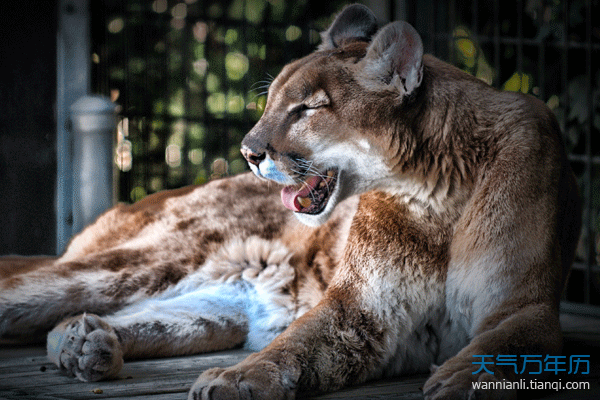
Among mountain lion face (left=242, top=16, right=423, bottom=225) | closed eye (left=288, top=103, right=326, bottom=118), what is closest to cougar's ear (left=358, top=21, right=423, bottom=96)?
mountain lion face (left=242, top=16, right=423, bottom=225)

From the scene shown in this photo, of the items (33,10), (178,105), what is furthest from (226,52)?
(33,10)

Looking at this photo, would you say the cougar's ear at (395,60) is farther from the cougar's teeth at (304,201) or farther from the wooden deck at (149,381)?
the wooden deck at (149,381)

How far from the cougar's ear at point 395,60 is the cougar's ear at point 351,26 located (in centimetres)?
48

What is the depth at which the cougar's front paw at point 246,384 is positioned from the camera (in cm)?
233

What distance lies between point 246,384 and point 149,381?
0.60 meters

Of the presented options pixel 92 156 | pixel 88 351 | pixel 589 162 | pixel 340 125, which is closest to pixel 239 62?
pixel 92 156

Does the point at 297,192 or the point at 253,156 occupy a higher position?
the point at 253,156

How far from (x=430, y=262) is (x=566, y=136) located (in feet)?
8.71

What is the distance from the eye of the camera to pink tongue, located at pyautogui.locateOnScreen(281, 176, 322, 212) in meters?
2.80

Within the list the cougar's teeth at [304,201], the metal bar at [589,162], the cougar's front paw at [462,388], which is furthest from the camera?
the metal bar at [589,162]

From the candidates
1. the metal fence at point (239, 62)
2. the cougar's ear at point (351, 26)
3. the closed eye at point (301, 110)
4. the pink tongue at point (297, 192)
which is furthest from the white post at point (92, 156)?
the closed eye at point (301, 110)

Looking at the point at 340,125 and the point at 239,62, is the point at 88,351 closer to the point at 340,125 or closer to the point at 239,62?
the point at 340,125

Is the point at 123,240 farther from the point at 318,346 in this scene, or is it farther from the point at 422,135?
the point at 422,135

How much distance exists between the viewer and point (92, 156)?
16.1 ft
